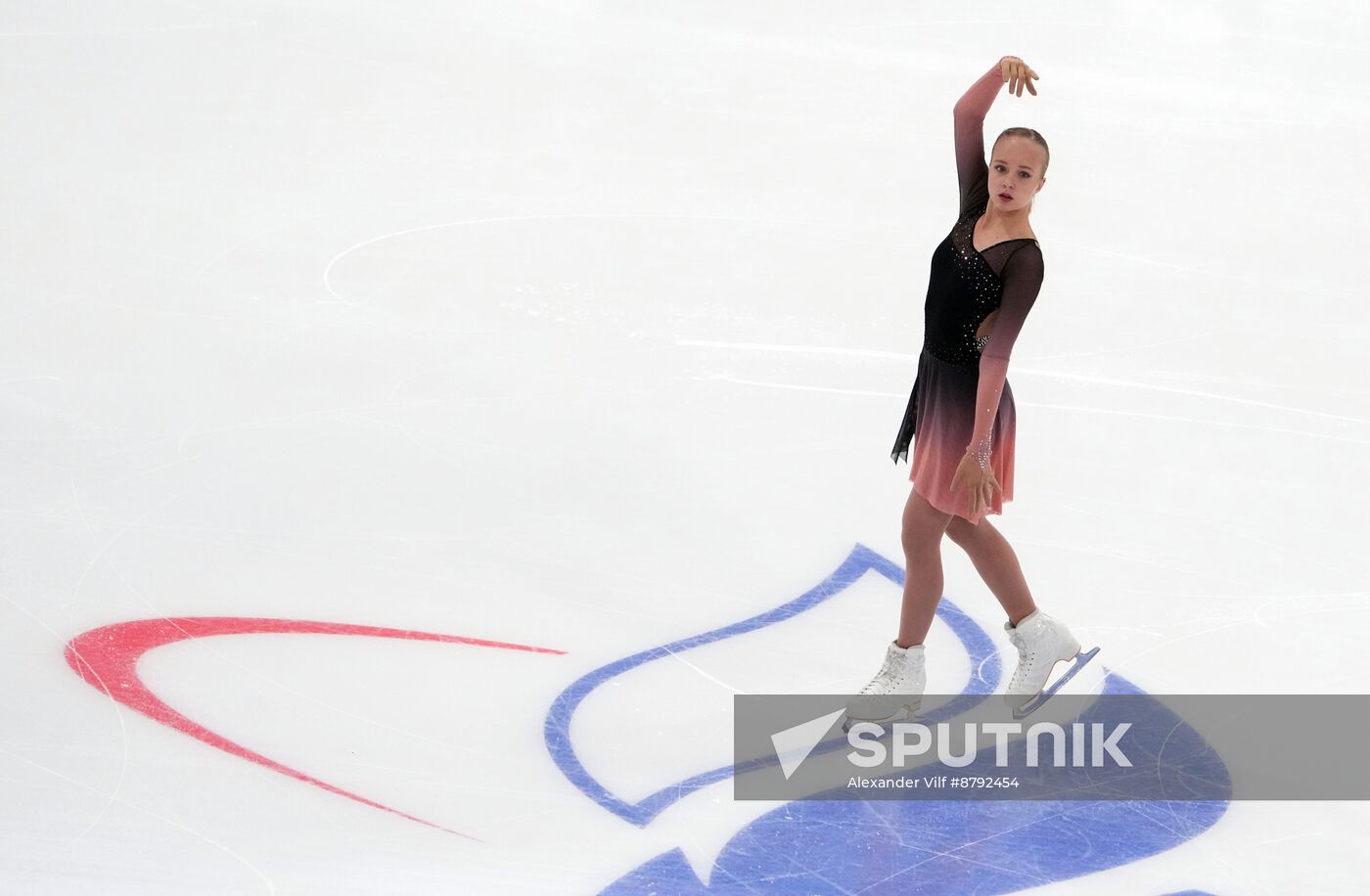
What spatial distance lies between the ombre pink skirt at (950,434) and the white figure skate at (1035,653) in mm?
295

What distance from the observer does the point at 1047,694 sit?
136 inches

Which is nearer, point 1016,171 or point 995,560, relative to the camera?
point 1016,171

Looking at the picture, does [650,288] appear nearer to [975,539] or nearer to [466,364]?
[466,364]

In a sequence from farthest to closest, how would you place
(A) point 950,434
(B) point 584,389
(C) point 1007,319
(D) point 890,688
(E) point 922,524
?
(B) point 584,389 < (D) point 890,688 < (E) point 922,524 < (A) point 950,434 < (C) point 1007,319

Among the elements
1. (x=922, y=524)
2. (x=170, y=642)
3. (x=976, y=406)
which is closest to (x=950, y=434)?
(x=976, y=406)

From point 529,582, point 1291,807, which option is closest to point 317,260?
point 529,582

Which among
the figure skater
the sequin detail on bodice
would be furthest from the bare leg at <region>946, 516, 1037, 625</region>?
the sequin detail on bodice

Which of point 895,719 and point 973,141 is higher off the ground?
point 973,141

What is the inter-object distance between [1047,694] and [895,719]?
350 millimetres

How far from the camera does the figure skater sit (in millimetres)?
3055

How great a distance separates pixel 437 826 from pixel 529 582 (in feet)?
3.36

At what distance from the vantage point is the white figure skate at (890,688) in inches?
134

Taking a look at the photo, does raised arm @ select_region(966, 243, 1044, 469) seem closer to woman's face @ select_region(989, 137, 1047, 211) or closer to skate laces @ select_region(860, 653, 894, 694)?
woman's face @ select_region(989, 137, 1047, 211)

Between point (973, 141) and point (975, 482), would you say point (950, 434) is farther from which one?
point (973, 141)
